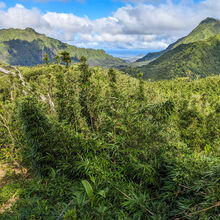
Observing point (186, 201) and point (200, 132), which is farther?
point (200, 132)

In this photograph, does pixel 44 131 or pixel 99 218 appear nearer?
pixel 99 218

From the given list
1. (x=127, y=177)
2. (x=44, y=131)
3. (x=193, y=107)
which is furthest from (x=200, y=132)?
(x=44, y=131)

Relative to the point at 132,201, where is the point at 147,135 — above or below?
above

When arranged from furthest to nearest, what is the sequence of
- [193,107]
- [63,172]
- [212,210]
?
[193,107], [63,172], [212,210]

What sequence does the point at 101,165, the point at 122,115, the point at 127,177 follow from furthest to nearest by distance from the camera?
1. the point at 122,115
2. the point at 127,177
3. the point at 101,165

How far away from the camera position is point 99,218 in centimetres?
254

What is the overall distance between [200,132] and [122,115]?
1911 centimetres

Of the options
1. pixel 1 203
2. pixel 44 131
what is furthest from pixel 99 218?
pixel 1 203

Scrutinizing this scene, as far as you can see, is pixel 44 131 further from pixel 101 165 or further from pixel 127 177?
pixel 127 177

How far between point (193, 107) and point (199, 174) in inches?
751

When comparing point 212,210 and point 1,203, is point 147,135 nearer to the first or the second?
point 212,210

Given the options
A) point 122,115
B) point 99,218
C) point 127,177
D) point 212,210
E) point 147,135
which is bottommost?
point 127,177

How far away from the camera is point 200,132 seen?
19.7 m

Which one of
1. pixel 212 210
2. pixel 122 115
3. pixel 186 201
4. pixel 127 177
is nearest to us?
pixel 212 210
